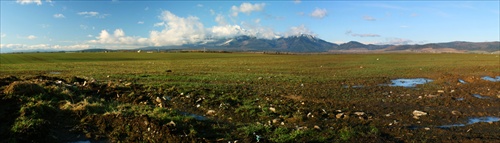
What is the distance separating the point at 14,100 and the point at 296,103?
458 inches

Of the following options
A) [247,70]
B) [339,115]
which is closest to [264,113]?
[339,115]

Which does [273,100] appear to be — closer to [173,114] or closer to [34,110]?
[173,114]

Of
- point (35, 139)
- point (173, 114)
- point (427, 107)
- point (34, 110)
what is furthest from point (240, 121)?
point (427, 107)

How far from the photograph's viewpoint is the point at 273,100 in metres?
16.0

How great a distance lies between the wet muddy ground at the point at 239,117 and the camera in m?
9.72

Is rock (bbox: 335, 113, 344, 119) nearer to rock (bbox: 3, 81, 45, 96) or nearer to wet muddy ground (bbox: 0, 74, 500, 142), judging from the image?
wet muddy ground (bbox: 0, 74, 500, 142)

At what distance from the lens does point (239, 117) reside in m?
12.6

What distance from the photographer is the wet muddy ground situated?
9719 mm

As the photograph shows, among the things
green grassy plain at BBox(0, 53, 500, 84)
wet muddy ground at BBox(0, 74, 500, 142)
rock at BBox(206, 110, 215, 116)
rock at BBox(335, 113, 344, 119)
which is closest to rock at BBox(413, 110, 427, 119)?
wet muddy ground at BBox(0, 74, 500, 142)

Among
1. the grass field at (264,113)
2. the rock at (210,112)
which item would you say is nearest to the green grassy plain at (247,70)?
the grass field at (264,113)

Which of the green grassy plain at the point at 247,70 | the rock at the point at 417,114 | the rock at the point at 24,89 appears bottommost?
the green grassy plain at the point at 247,70

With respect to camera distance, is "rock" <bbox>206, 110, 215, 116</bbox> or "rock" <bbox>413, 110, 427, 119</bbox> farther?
"rock" <bbox>206, 110, 215, 116</bbox>

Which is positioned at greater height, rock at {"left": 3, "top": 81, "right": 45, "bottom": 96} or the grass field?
rock at {"left": 3, "top": 81, "right": 45, "bottom": 96}

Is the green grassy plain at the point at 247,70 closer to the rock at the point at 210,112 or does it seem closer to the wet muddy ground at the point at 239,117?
the wet muddy ground at the point at 239,117
